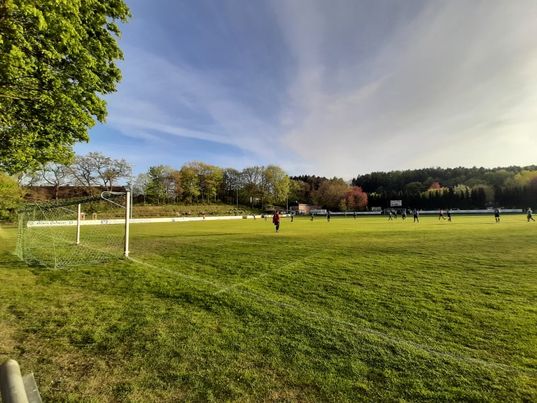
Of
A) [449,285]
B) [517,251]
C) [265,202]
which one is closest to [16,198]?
[449,285]

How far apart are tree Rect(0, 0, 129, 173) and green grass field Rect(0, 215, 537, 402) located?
202 inches

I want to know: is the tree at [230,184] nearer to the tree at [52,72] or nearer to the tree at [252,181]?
the tree at [252,181]

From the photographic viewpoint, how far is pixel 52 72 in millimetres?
9203

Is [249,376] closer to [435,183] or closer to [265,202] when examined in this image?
[265,202]

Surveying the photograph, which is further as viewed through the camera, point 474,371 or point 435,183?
point 435,183

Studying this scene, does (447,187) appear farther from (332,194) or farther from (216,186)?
(216,186)

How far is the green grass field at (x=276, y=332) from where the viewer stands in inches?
167

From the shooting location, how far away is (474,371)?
4586 millimetres

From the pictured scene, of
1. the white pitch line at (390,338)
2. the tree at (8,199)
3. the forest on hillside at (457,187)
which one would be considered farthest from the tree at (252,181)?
the white pitch line at (390,338)

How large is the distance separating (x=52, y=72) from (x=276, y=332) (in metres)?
9.91

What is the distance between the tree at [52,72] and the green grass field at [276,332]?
5130 mm

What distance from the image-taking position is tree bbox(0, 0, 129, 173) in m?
6.99

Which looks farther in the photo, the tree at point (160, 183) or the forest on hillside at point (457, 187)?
the forest on hillside at point (457, 187)

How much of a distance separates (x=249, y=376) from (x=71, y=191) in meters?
88.5
